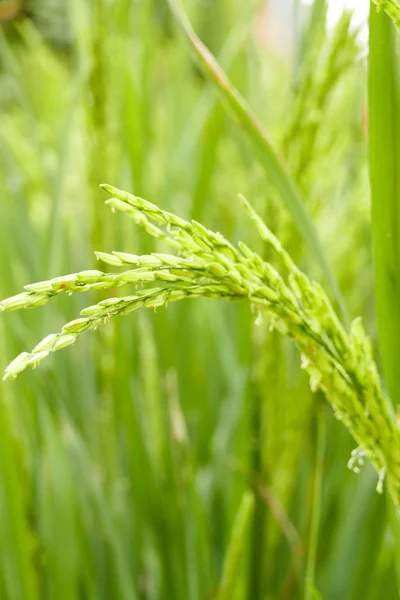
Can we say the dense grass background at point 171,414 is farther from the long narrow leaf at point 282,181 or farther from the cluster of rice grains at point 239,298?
the cluster of rice grains at point 239,298

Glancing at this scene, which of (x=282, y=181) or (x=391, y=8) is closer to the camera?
(x=391, y=8)

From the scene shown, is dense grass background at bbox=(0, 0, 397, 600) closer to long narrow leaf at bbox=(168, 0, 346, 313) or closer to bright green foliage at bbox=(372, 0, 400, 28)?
long narrow leaf at bbox=(168, 0, 346, 313)

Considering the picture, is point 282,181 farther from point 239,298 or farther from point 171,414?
point 171,414

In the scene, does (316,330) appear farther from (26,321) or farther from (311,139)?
(26,321)

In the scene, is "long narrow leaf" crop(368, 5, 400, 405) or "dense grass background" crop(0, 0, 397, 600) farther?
"dense grass background" crop(0, 0, 397, 600)

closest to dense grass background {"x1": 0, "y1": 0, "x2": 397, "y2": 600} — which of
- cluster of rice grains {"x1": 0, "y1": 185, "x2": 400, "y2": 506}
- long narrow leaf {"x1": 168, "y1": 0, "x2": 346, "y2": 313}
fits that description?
long narrow leaf {"x1": 168, "y1": 0, "x2": 346, "y2": 313}

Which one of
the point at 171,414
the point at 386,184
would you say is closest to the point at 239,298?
the point at 386,184

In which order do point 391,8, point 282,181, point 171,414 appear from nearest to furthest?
point 391,8
point 282,181
point 171,414

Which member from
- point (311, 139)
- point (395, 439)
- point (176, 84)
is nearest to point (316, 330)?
point (395, 439)
